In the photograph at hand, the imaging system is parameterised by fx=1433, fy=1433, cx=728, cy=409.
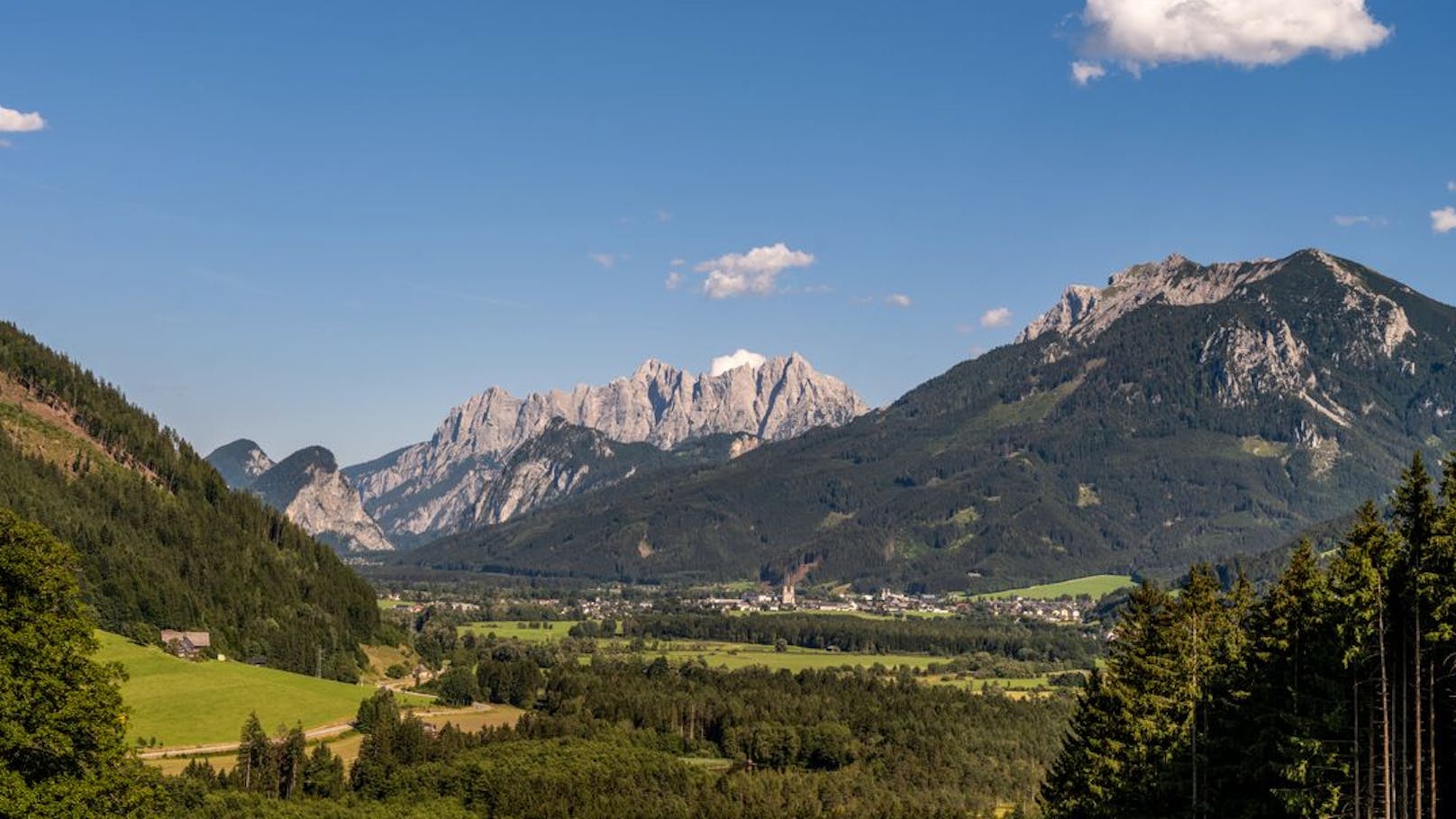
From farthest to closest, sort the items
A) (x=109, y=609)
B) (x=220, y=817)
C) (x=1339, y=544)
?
(x=109, y=609), (x=220, y=817), (x=1339, y=544)

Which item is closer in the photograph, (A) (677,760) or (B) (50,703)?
(B) (50,703)

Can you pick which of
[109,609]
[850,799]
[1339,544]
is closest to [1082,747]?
[1339,544]

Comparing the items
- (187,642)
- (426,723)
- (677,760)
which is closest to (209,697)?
(426,723)

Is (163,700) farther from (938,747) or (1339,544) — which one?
(1339,544)

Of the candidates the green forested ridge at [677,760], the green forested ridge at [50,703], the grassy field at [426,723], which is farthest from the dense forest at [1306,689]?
the grassy field at [426,723]

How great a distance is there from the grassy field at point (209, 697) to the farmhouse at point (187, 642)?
790cm

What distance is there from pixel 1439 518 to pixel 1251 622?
1477 centimetres

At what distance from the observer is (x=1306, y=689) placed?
180 feet

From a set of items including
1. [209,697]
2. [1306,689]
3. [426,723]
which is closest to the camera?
[1306,689]

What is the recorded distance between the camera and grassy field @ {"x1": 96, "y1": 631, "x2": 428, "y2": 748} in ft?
460

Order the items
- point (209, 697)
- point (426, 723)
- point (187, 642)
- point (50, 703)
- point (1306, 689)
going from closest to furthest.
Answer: point (50, 703)
point (1306, 689)
point (209, 697)
point (426, 723)
point (187, 642)

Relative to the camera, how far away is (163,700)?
146125mm

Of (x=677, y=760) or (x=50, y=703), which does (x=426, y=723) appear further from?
(x=50, y=703)

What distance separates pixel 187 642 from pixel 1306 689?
15947cm
